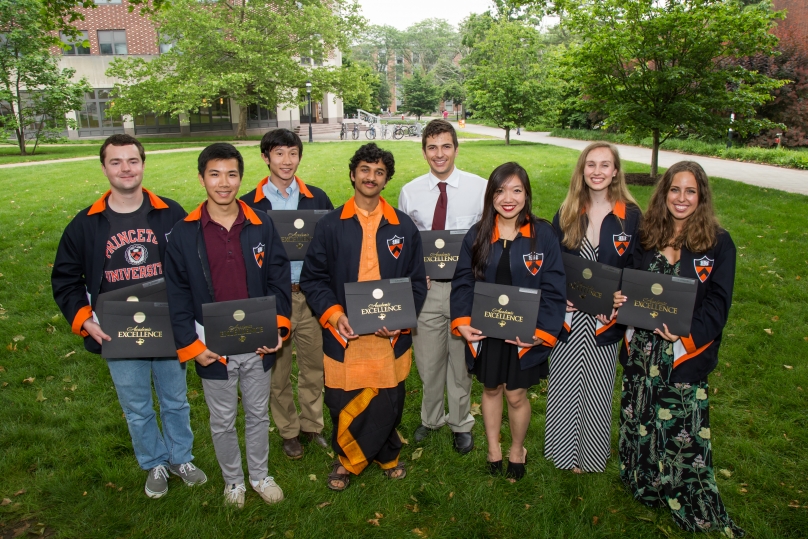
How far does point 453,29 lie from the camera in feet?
291

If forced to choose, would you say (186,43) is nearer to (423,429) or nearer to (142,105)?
(142,105)

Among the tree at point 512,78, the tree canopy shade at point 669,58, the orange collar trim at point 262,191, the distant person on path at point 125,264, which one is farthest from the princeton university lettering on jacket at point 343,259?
the tree at point 512,78

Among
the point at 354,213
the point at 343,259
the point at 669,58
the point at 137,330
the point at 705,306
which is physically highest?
the point at 669,58

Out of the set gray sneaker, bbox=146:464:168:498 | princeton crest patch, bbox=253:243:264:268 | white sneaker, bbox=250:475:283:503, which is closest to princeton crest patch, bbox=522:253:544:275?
princeton crest patch, bbox=253:243:264:268

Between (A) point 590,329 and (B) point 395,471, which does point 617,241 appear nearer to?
(A) point 590,329

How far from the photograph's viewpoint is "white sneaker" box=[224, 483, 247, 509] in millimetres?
3402

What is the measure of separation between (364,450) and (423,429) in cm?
80

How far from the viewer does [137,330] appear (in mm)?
3135

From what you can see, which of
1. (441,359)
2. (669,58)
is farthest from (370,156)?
(669,58)

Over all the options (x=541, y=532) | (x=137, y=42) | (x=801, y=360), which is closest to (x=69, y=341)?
(x=541, y=532)

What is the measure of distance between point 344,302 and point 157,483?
173cm

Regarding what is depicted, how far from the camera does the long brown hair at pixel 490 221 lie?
11.0 feet

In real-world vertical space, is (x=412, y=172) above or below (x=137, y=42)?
below

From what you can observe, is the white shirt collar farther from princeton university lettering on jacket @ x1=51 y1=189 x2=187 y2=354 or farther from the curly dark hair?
princeton university lettering on jacket @ x1=51 y1=189 x2=187 y2=354
